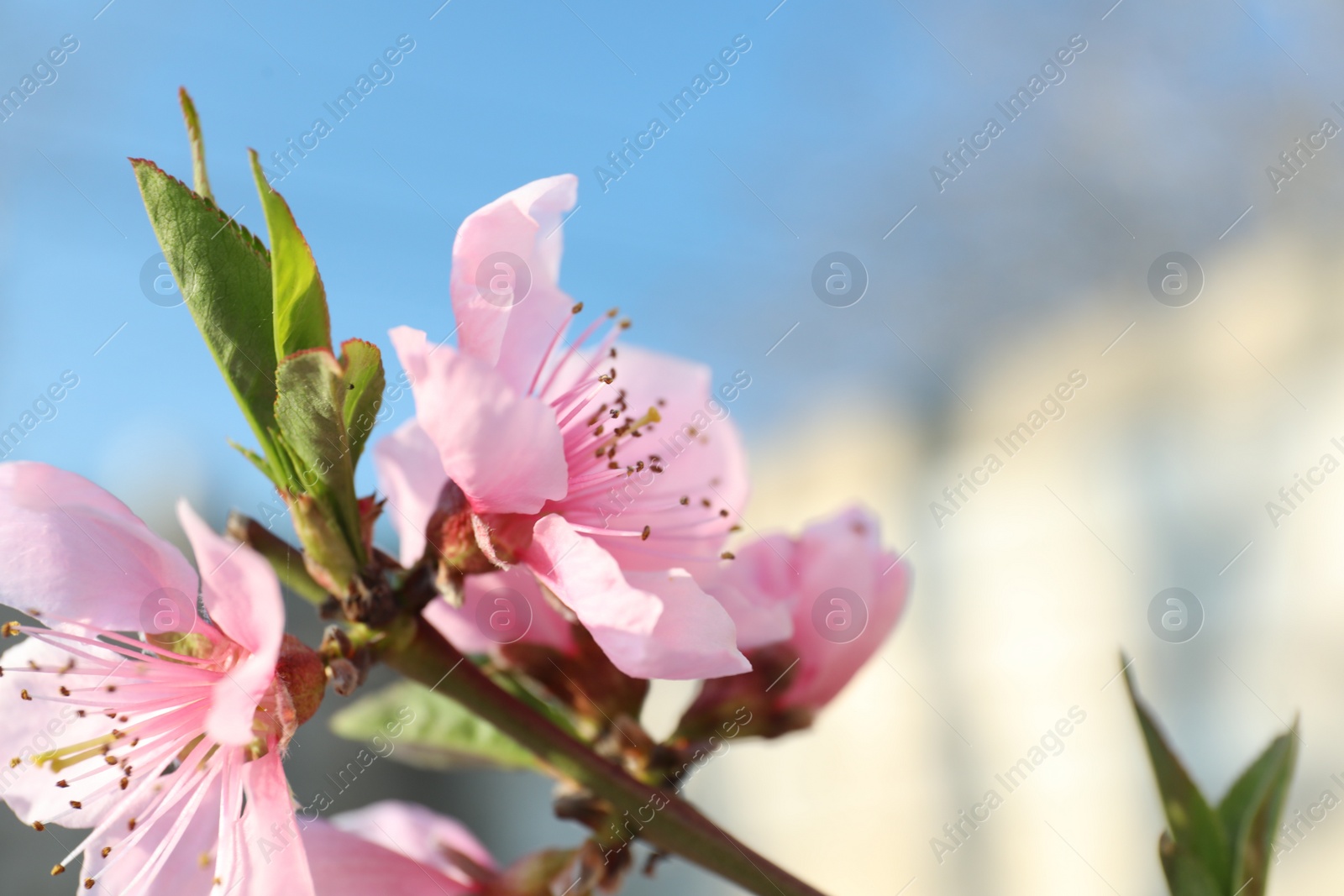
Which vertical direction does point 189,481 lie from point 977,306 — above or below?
below

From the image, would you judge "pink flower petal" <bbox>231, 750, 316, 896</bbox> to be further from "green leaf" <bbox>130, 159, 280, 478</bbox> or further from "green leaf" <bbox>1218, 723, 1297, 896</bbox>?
"green leaf" <bbox>1218, 723, 1297, 896</bbox>

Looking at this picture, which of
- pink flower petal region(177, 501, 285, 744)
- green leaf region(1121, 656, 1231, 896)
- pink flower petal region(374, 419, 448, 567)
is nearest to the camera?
pink flower petal region(177, 501, 285, 744)

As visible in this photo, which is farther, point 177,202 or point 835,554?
point 835,554

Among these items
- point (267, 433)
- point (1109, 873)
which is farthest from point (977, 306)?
point (267, 433)

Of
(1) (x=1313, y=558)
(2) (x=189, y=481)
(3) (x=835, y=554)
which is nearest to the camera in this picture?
(3) (x=835, y=554)

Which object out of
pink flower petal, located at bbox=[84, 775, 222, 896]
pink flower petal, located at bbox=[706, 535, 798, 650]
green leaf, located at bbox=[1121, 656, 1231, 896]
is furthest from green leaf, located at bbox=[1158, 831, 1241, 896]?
pink flower petal, located at bbox=[84, 775, 222, 896]

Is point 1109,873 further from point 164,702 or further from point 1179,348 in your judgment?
point 164,702

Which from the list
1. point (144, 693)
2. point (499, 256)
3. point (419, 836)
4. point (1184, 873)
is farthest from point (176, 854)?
point (1184, 873)
